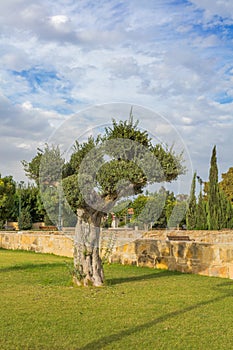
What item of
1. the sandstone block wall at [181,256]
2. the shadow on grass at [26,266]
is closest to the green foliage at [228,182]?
the sandstone block wall at [181,256]

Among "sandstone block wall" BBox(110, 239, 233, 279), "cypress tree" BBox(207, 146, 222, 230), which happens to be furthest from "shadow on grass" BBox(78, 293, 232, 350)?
"cypress tree" BBox(207, 146, 222, 230)

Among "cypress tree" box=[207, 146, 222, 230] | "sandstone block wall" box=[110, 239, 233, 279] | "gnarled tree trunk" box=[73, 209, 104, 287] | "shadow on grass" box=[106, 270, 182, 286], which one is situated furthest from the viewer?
"cypress tree" box=[207, 146, 222, 230]

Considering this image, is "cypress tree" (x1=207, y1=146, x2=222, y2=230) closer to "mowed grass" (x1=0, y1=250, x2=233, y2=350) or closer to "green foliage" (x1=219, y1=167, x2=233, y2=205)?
"green foliage" (x1=219, y1=167, x2=233, y2=205)

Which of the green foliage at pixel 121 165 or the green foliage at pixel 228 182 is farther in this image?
the green foliage at pixel 228 182

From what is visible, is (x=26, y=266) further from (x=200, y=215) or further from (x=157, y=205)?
(x=200, y=215)

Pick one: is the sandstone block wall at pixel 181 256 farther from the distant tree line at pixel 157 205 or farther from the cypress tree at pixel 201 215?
the cypress tree at pixel 201 215

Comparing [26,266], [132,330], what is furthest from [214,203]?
[132,330]

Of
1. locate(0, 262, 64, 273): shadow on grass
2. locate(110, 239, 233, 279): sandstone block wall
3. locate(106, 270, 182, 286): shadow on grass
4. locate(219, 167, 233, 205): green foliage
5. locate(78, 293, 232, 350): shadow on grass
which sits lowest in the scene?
locate(78, 293, 232, 350): shadow on grass

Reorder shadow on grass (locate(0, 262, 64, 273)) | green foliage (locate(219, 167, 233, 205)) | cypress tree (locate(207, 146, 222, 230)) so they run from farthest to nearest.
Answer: green foliage (locate(219, 167, 233, 205)) → cypress tree (locate(207, 146, 222, 230)) → shadow on grass (locate(0, 262, 64, 273))

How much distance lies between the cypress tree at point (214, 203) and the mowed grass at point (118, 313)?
21.6 m

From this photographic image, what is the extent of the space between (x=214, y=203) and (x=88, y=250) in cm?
2390

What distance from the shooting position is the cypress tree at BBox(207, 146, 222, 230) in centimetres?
3078

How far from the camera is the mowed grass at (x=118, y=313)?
4.71 meters

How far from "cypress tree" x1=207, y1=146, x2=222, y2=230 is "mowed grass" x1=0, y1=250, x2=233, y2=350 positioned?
21626mm
